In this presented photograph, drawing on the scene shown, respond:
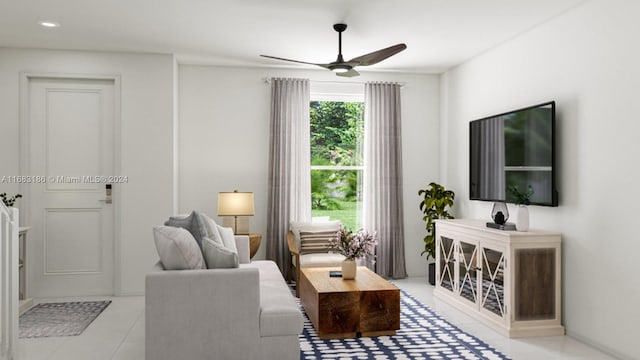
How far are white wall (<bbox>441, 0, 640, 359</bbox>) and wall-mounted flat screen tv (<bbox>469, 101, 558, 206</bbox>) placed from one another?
4.8 inches

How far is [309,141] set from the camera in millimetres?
6152

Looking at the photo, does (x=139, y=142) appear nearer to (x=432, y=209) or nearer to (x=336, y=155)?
(x=336, y=155)

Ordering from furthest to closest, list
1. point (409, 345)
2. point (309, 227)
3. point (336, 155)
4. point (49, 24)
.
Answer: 1. point (336, 155)
2. point (309, 227)
3. point (49, 24)
4. point (409, 345)

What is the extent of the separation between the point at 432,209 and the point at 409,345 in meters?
2.69

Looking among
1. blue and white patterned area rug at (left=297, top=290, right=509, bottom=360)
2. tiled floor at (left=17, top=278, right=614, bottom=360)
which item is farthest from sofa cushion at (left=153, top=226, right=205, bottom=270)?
blue and white patterned area rug at (left=297, top=290, right=509, bottom=360)

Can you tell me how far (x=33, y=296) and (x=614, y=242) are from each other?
5.46 metres

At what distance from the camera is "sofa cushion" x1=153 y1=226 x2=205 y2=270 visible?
3252mm

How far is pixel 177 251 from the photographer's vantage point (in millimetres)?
3246

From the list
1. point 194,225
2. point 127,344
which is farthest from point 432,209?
point 127,344

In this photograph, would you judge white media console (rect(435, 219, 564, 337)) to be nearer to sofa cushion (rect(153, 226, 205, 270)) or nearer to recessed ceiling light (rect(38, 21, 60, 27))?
sofa cushion (rect(153, 226, 205, 270))

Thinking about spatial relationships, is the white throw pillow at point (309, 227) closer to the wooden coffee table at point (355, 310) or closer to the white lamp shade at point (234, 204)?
the white lamp shade at point (234, 204)

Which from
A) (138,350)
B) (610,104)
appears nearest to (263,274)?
(138,350)

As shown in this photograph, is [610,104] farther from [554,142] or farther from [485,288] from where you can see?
[485,288]

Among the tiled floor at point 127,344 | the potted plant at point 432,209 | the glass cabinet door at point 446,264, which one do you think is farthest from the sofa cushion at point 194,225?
the potted plant at point 432,209
